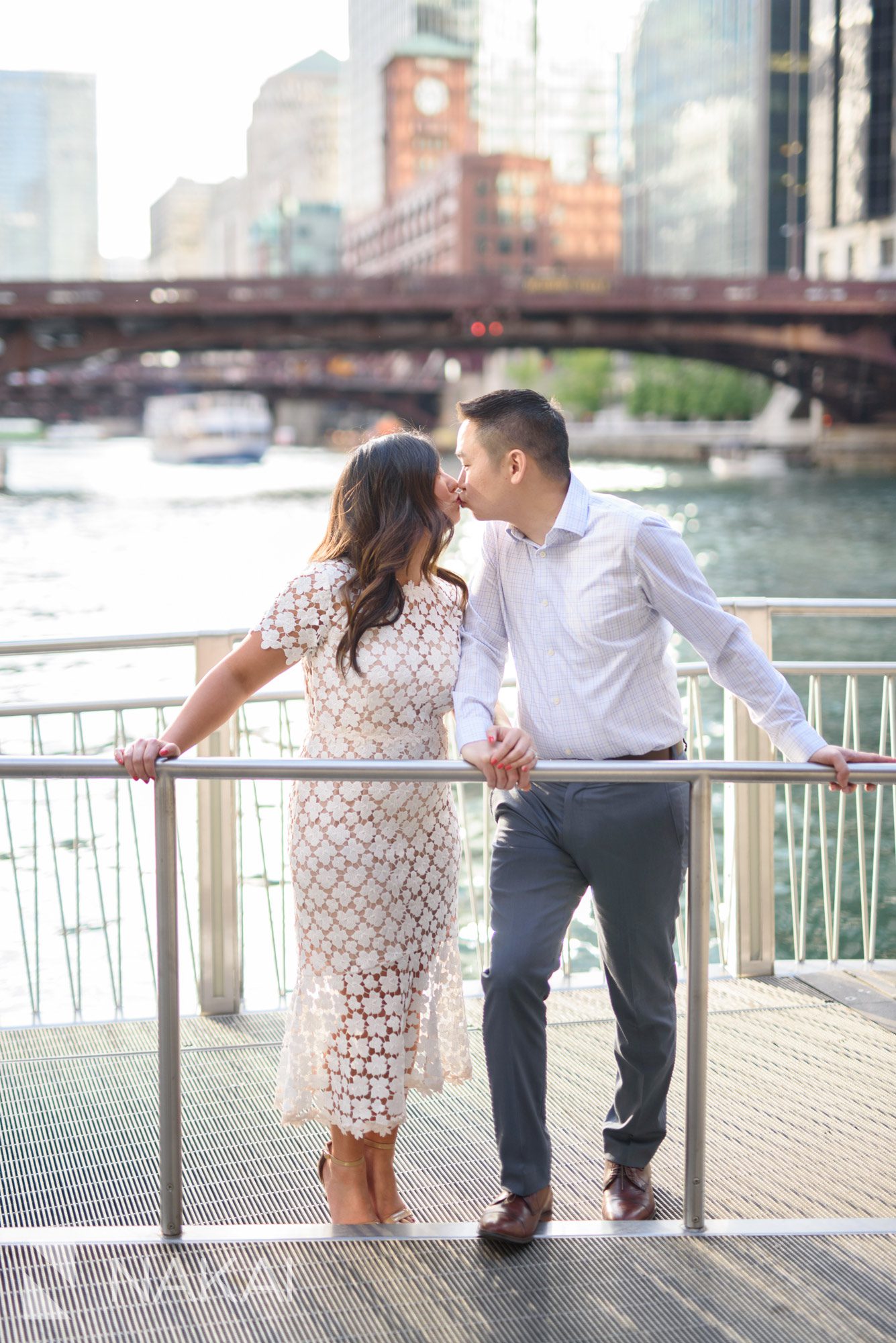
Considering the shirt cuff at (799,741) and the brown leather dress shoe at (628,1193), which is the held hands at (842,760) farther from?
the brown leather dress shoe at (628,1193)

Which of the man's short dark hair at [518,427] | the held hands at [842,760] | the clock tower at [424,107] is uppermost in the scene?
the clock tower at [424,107]

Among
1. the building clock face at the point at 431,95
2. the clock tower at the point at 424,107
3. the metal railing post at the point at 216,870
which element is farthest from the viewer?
the building clock face at the point at 431,95

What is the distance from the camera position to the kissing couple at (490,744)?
2811 mm

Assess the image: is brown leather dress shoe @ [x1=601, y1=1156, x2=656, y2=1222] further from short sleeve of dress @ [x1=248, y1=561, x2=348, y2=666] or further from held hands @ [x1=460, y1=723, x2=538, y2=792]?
short sleeve of dress @ [x1=248, y1=561, x2=348, y2=666]

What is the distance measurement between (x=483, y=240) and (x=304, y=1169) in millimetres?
127912

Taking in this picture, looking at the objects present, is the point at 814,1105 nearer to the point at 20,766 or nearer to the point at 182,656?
the point at 20,766

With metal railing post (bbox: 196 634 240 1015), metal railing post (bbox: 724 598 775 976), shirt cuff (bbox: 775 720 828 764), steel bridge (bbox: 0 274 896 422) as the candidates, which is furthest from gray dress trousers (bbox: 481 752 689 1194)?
steel bridge (bbox: 0 274 896 422)

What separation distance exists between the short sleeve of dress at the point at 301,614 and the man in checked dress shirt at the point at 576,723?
0.30m

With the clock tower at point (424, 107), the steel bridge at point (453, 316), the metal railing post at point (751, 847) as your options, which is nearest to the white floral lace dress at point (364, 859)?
the metal railing post at point (751, 847)

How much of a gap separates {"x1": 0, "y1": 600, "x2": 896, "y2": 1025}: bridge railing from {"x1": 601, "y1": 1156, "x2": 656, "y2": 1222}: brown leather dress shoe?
882 mm

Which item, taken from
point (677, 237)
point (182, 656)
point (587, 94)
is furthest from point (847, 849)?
point (587, 94)

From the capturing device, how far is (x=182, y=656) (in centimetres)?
2148

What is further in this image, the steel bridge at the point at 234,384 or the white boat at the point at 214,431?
the white boat at the point at 214,431

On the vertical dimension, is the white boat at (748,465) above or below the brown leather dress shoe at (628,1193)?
above
